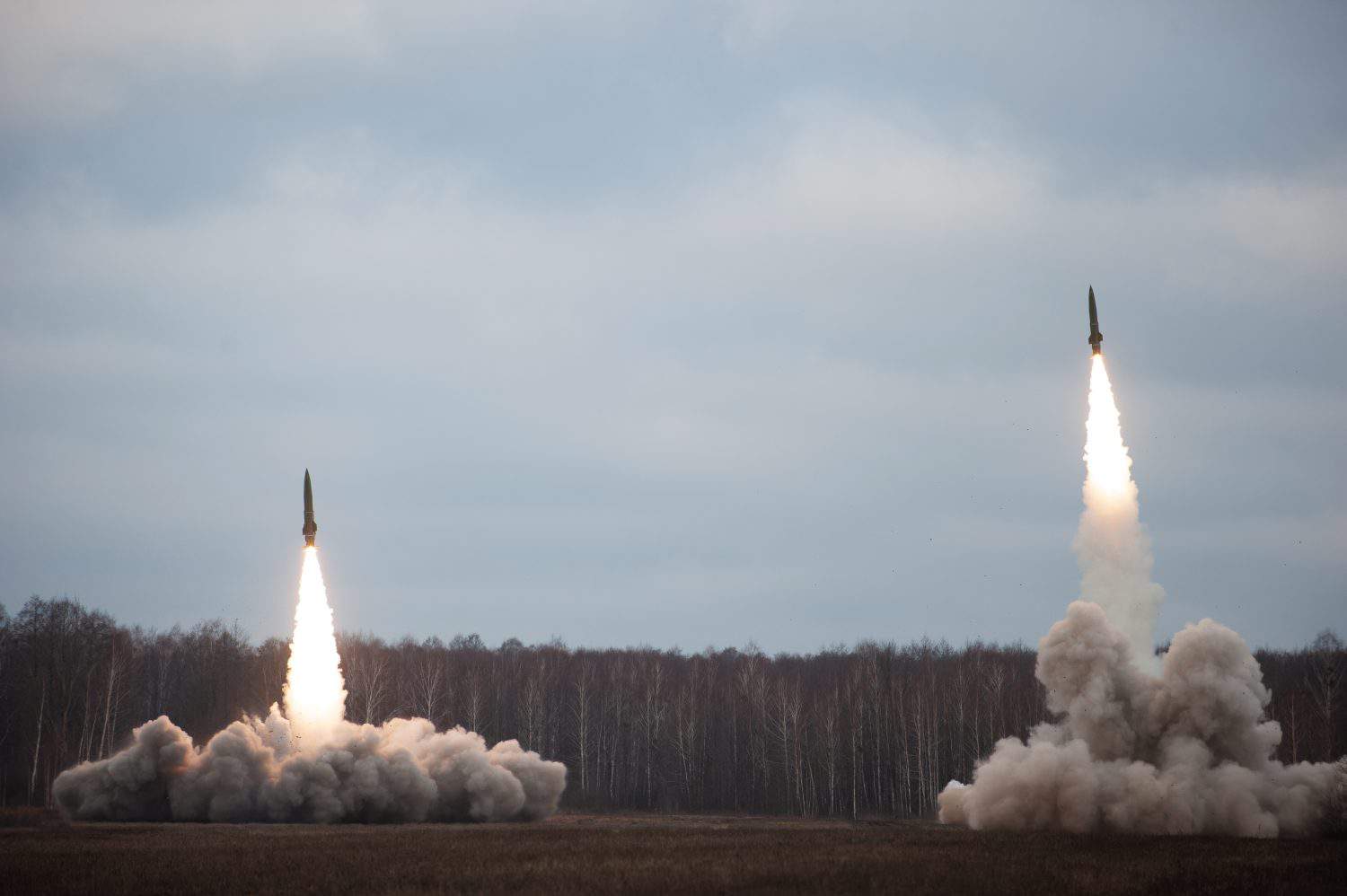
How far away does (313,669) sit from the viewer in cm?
6009

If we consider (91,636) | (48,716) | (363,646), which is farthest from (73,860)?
(363,646)

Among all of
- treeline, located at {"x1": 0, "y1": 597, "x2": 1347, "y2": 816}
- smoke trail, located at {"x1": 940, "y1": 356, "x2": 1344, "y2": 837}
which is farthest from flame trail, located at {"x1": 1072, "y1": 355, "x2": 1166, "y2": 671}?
treeline, located at {"x1": 0, "y1": 597, "x2": 1347, "y2": 816}

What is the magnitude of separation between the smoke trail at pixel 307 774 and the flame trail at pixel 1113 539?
2620 centimetres

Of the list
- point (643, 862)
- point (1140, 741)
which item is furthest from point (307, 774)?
point (1140, 741)

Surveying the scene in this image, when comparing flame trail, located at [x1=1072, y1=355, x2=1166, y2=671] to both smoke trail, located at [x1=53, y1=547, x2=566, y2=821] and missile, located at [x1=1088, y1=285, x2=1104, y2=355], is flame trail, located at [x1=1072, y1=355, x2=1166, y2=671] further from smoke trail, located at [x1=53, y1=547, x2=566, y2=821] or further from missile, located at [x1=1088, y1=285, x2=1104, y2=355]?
smoke trail, located at [x1=53, y1=547, x2=566, y2=821]

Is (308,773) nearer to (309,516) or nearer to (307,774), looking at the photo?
(307,774)

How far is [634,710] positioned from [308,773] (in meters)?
47.3

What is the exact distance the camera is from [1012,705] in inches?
3452

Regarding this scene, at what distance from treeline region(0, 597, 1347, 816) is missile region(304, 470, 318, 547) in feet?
81.3

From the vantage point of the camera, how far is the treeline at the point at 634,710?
80188 mm

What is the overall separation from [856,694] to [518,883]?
65.7 metres

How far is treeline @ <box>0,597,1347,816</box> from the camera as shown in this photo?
8019 cm

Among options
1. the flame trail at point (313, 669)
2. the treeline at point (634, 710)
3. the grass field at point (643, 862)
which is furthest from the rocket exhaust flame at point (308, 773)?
the treeline at point (634, 710)

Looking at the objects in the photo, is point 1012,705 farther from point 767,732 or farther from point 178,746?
point 178,746
